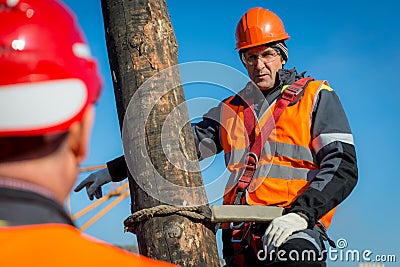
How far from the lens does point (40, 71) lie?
136 cm

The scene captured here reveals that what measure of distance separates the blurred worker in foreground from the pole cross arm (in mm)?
2312

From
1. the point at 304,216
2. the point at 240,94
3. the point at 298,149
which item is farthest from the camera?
the point at 240,94

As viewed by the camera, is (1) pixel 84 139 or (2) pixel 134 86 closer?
(1) pixel 84 139

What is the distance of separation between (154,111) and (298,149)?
1.30 metres

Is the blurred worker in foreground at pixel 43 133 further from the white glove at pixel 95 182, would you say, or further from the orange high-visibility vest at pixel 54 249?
the white glove at pixel 95 182

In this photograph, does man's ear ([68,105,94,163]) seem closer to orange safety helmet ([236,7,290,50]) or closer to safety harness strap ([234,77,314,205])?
safety harness strap ([234,77,314,205])

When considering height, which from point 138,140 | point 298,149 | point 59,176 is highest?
point 59,176

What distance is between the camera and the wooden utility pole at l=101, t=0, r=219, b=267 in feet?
11.6

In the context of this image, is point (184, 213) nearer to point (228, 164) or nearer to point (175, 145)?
point (175, 145)

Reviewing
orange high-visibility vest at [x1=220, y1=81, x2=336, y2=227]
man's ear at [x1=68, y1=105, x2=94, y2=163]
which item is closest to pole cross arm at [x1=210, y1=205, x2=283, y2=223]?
orange high-visibility vest at [x1=220, y1=81, x2=336, y2=227]

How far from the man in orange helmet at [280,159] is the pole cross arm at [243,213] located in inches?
3.0

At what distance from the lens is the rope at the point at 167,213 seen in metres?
3.52

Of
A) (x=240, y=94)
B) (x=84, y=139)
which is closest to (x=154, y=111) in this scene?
(x=240, y=94)

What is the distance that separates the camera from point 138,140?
3643mm
